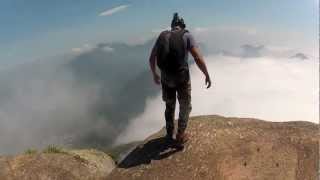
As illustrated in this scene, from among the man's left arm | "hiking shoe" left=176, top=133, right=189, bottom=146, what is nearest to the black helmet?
the man's left arm

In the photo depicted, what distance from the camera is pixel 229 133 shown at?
17812 millimetres

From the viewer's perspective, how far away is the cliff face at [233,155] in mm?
15531

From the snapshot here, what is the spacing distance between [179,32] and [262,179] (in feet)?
15.8

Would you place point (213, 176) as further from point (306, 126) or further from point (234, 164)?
point (306, 126)

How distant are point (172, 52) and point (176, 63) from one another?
1.17ft

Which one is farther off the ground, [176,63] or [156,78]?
[176,63]

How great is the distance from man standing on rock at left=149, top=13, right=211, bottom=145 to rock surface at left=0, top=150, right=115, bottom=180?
3793 mm

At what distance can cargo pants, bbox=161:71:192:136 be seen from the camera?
634 inches

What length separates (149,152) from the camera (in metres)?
17.8

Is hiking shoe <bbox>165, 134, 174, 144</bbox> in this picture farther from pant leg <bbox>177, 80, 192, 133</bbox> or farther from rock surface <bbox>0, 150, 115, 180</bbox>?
rock surface <bbox>0, 150, 115, 180</bbox>

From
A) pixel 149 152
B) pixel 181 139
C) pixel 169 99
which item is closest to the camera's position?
pixel 169 99

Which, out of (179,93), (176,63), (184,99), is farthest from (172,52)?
(184,99)

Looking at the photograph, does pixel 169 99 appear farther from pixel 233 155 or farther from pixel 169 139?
pixel 233 155

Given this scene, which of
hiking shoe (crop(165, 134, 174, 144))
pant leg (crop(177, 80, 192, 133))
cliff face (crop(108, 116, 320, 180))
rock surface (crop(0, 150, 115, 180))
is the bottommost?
rock surface (crop(0, 150, 115, 180))
